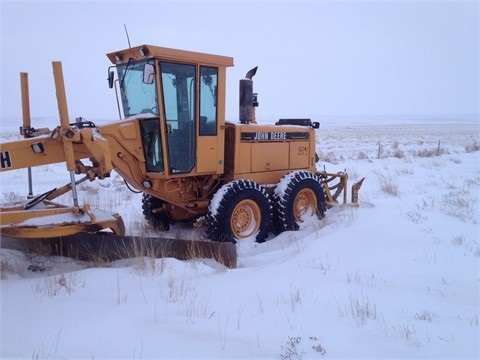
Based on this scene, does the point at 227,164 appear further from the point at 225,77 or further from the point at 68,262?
the point at 68,262

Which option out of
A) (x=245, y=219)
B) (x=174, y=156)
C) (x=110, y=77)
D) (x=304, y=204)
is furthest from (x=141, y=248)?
(x=304, y=204)

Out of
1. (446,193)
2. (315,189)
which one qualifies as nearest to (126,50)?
(315,189)

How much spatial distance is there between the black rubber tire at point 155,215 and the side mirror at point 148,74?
9.44ft

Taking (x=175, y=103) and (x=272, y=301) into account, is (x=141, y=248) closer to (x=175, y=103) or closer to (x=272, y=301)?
(x=272, y=301)

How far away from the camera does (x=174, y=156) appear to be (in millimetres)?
6961

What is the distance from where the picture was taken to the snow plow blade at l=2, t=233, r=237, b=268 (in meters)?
5.69

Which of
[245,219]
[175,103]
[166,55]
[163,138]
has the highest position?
[166,55]

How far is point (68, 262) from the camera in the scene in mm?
5945

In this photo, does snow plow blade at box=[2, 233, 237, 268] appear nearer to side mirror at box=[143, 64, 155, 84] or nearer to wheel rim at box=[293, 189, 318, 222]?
side mirror at box=[143, 64, 155, 84]

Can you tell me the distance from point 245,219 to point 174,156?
1.58m

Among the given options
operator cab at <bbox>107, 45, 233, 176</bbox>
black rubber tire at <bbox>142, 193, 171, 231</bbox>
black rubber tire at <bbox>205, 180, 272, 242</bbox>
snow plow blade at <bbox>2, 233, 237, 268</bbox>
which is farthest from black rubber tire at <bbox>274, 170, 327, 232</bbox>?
snow plow blade at <bbox>2, 233, 237, 268</bbox>

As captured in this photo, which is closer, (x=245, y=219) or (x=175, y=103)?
(x=175, y=103)

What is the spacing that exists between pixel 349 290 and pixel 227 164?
3.82 metres

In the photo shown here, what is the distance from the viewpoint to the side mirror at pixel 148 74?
6.25 metres
